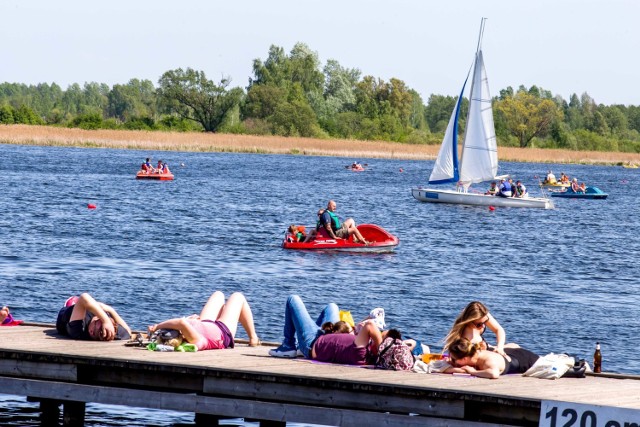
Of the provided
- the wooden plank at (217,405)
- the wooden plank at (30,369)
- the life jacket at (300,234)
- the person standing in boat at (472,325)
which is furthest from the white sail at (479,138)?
the wooden plank at (217,405)

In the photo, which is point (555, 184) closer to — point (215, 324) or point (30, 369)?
point (215, 324)

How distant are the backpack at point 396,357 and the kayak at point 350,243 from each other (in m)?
22.1

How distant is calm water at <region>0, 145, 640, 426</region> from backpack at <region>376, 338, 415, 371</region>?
3.28m

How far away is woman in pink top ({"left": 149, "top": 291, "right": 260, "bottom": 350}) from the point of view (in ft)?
45.0

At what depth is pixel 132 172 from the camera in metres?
82.4

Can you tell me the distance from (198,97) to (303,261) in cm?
11119

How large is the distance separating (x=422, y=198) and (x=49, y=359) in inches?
1991

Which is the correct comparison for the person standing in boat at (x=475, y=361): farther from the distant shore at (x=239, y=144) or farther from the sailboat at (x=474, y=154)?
the distant shore at (x=239, y=144)

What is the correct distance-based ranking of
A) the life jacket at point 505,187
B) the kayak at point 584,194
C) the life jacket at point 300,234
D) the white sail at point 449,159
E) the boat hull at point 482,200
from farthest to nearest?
the kayak at point 584,194, the white sail at point 449,159, the life jacket at point 505,187, the boat hull at point 482,200, the life jacket at point 300,234

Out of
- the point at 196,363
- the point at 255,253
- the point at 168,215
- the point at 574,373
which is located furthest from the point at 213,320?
the point at 168,215

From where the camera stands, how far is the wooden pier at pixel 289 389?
1189cm

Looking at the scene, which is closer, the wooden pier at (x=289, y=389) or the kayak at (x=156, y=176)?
the wooden pier at (x=289, y=389)

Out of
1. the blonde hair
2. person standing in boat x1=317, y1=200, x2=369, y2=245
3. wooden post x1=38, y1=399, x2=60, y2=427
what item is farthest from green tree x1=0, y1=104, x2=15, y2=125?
the blonde hair

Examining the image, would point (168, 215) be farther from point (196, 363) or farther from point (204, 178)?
point (196, 363)
